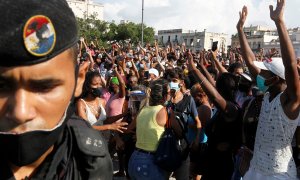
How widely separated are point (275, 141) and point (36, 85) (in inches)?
90.6

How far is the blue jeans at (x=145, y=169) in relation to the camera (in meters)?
3.91

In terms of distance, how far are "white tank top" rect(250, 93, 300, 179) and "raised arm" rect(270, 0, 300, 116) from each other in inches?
3.6

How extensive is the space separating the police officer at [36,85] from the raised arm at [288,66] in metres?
1.82

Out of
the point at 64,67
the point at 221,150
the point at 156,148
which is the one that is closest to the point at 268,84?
the point at 221,150

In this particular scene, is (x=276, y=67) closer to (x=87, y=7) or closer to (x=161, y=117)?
(x=161, y=117)

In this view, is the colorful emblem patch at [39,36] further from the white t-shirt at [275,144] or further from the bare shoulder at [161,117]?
the bare shoulder at [161,117]

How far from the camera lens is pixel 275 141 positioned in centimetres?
296

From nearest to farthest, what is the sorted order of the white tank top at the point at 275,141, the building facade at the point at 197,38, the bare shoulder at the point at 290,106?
the bare shoulder at the point at 290,106 < the white tank top at the point at 275,141 < the building facade at the point at 197,38

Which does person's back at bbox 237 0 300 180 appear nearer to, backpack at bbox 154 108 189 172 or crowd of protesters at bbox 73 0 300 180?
crowd of protesters at bbox 73 0 300 180

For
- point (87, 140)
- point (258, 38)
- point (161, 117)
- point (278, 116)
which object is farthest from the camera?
point (258, 38)

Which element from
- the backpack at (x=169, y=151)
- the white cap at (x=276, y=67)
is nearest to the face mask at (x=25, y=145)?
the white cap at (x=276, y=67)

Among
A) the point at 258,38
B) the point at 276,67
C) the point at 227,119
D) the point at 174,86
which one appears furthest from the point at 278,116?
the point at 258,38

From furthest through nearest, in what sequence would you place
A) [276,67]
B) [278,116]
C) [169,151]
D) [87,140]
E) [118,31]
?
1. [118,31]
2. [169,151]
3. [276,67]
4. [278,116]
5. [87,140]

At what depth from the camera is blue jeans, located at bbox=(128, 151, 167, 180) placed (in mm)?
3908
